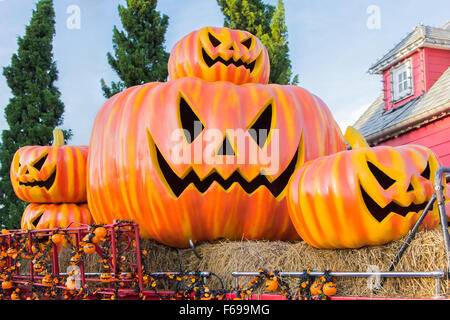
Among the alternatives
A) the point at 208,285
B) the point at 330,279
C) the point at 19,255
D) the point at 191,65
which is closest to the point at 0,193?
the point at 19,255

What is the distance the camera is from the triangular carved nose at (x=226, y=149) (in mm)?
4102

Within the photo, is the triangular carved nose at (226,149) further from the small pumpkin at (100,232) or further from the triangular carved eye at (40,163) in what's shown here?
the triangular carved eye at (40,163)

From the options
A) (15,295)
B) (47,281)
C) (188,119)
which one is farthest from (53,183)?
(188,119)

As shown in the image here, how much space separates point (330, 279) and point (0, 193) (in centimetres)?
1121

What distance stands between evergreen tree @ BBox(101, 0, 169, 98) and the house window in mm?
5202

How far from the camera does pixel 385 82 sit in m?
9.78

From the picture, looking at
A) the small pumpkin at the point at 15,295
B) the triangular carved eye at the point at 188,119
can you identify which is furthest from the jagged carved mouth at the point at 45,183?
the triangular carved eye at the point at 188,119

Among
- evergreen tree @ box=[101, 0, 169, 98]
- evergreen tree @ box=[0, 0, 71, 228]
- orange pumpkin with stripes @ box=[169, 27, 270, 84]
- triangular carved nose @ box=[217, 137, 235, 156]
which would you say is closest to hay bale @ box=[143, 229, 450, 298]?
triangular carved nose @ box=[217, 137, 235, 156]

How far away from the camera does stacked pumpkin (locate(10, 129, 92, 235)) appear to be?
241 inches

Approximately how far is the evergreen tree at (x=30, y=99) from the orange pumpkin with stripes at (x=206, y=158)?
8.52 m

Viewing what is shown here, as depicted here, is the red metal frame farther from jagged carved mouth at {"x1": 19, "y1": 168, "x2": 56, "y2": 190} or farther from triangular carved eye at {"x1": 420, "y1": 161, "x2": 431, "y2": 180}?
jagged carved mouth at {"x1": 19, "y1": 168, "x2": 56, "y2": 190}

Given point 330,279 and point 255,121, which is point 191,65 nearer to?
point 255,121

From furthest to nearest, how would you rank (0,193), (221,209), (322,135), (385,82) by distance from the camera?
1. (0,193)
2. (385,82)
3. (322,135)
4. (221,209)

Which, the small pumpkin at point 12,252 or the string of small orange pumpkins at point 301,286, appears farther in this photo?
the small pumpkin at point 12,252
